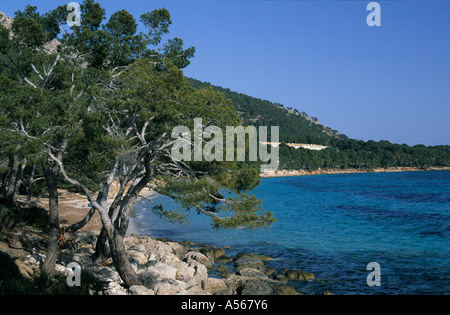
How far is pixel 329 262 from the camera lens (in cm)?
2377

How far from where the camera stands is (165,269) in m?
16.9

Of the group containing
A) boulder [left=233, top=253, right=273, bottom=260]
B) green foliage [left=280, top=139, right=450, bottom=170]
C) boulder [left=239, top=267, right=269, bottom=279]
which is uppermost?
green foliage [left=280, top=139, right=450, bottom=170]

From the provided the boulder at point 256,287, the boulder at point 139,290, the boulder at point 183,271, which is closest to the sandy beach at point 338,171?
the boulder at point 183,271

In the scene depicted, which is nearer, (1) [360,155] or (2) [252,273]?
(2) [252,273]

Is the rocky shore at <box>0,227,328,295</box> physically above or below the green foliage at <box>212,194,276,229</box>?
below

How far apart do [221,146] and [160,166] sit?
2.45m

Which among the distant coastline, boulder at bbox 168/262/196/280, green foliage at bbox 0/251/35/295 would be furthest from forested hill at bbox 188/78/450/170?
green foliage at bbox 0/251/35/295

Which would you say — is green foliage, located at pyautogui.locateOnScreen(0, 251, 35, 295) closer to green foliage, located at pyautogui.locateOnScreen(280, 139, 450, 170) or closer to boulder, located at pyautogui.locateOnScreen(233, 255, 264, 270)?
boulder, located at pyautogui.locateOnScreen(233, 255, 264, 270)

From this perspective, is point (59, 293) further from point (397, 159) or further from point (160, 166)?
point (397, 159)

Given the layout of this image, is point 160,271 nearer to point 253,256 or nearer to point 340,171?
point 253,256

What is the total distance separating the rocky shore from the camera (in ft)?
46.7

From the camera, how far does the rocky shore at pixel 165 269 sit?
46.7 ft

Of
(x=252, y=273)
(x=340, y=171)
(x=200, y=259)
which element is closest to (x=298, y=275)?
(x=252, y=273)

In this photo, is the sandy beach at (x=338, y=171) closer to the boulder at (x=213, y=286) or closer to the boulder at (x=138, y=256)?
the boulder at (x=138, y=256)
